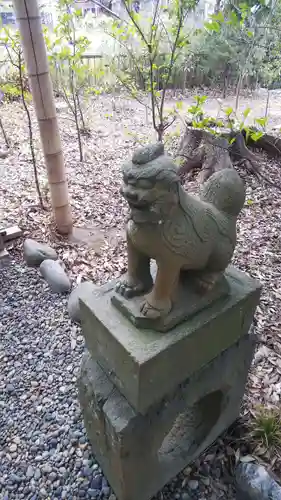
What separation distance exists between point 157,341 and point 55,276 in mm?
1583

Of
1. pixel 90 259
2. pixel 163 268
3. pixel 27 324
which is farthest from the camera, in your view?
pixel 90 259

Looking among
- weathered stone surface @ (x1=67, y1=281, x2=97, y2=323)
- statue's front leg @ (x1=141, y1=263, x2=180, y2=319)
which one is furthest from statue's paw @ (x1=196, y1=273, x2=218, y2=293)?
weathered stone surface @ (x1=67, y1=281, x2=97, y2=323)

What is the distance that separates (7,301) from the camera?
Answer: 2428 mm

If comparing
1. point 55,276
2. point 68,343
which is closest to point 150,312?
point 68,343

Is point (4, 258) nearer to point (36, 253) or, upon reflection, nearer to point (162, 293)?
point (36, 253)

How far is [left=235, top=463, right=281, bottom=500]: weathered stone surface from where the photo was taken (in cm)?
136

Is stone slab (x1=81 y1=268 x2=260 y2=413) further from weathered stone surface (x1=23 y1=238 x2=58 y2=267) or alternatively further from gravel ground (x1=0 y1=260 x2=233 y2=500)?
weathered stone surface (x1=23 y1=238 x2=58 y2=267)

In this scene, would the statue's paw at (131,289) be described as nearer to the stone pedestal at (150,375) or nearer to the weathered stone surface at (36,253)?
the stone pedestal at (150,375)

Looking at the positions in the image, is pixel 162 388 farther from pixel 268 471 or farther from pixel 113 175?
pixel 113 175

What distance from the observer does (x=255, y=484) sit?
1.38 m

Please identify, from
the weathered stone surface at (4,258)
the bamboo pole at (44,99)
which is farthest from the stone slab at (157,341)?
the bamboo pole at (44,99)

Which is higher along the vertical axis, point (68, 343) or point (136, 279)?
point (136, 279)

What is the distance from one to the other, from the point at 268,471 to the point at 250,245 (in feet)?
5.70

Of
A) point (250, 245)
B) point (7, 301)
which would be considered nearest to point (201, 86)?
point (250, 245)
